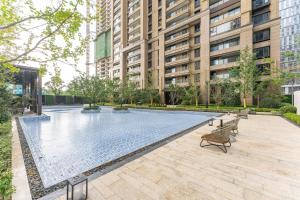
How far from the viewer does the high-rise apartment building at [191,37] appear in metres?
25.5

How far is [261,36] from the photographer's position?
25.5m

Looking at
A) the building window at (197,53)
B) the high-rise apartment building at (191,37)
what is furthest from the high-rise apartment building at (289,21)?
the building window at (197,53)

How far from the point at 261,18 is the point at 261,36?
3.60m

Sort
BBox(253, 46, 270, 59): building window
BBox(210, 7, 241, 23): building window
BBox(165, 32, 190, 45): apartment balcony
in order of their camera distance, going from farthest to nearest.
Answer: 1. BBox(165, 32, 190, 45): apartment balcony
2. BBox(210, 7, 241, 23): building window
3. BBox(253, 46, 270, 59): building window

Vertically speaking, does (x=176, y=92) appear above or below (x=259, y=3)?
below

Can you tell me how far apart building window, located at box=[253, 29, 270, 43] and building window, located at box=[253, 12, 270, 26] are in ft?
5.75

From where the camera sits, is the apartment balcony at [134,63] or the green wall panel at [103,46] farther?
the green wall panel at [103,46]

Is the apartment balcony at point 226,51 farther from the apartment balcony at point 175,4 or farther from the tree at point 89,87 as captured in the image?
the tree at point 89,87

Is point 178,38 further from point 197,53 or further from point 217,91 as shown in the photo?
point 217,91

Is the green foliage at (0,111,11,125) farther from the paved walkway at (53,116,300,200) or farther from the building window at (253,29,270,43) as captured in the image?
the building window at (253,29,270,43)

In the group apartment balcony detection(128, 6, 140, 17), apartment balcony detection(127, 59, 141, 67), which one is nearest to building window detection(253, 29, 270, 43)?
apartment balcony detection(127, 59, 141, 67)

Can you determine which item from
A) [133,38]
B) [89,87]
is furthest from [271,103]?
[133,38]

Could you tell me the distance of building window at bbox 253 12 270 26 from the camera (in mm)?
25420

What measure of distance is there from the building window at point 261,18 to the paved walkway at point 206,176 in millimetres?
29604
